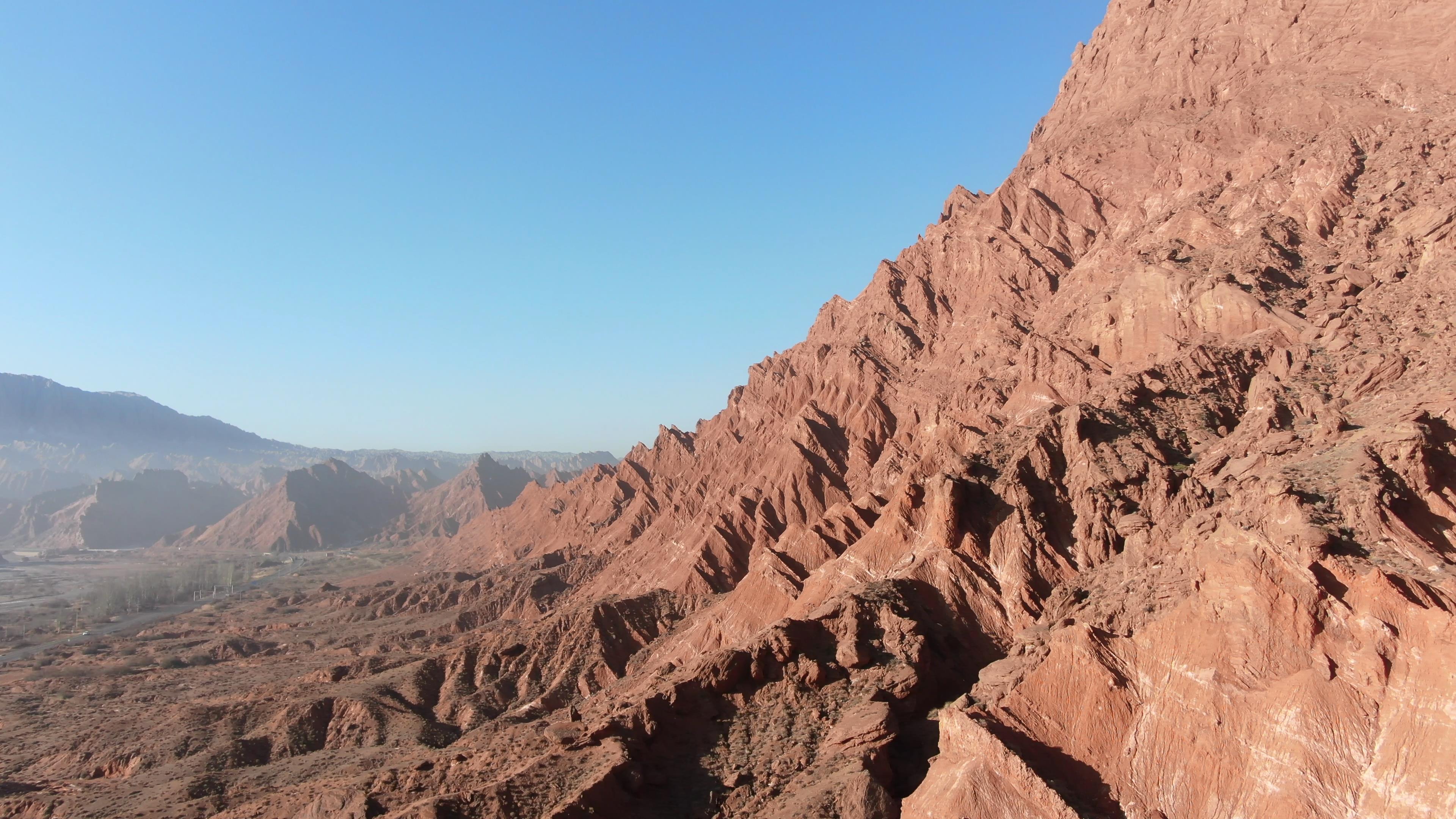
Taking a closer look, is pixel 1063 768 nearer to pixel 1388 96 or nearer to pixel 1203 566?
pixel 1203 566

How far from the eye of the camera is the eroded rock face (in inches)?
1016

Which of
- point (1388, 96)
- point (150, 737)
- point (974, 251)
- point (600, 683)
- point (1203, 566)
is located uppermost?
point (1388, 96)

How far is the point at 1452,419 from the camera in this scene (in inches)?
1246

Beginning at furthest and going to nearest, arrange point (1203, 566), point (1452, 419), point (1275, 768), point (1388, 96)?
1. point (1388, 96)
2. point (1452, 419)
3. point (1203, 566)
4. point (1275, 768)

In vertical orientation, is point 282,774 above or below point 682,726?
below

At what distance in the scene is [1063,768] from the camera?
88.8 feet

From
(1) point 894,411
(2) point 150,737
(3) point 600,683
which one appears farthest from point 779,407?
(2) point 150,737

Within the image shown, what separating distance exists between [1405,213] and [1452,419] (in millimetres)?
30708

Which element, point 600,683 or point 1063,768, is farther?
point 600,683

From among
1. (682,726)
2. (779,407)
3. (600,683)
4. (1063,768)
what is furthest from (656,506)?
(1063,768)

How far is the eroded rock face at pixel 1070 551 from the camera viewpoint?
25.8m

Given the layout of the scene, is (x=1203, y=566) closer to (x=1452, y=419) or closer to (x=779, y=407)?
(x=1452, y=419)

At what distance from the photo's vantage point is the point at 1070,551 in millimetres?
41188

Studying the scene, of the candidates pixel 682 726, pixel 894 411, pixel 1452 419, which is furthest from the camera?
pixel 894 411
